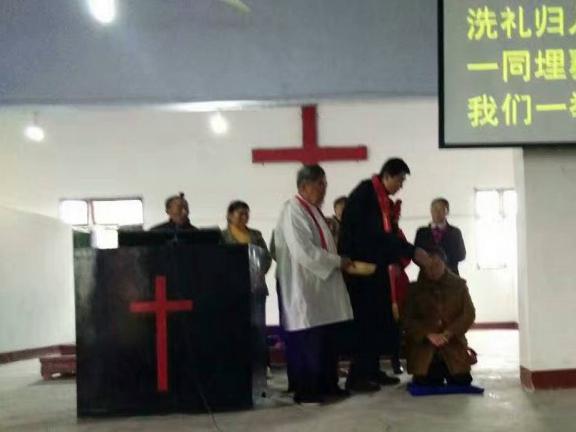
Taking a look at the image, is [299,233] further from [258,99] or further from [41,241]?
[41,241]

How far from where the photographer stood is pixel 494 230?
942 centimetres

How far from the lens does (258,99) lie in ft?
15.9

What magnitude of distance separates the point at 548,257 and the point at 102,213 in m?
6.92

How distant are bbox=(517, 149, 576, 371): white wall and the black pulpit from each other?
1.56 metres

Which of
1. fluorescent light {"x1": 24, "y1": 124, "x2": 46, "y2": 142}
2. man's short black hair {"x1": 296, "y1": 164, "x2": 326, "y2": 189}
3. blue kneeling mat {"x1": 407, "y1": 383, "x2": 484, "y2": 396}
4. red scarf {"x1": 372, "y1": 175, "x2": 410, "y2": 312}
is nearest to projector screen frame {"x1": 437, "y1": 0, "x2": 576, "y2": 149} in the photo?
red scarf {"x1": 372, "y1": 175, "x2": 410, "y2": 312}

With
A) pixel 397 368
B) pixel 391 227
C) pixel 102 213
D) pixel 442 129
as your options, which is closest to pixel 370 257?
pixel 391 227

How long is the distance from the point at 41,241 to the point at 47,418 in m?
4.61

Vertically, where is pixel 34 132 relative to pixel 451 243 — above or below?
above

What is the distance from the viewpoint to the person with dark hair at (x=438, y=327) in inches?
155

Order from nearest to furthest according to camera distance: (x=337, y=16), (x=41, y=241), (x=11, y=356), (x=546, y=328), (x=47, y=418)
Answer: (x=47, y=418) → (x=546, y=328) → (x=337, y=16) → (x=11, y=356) → (x=41, y=241)

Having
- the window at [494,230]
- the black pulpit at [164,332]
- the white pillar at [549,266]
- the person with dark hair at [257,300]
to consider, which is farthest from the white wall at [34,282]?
the window at [494,230]

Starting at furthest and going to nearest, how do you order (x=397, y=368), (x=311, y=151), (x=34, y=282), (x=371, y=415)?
(x=311, y=151)
(x=34, y=282)
(x=397, y=368)
(x=371, y=415)

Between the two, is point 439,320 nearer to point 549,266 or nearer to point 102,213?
point 549,266

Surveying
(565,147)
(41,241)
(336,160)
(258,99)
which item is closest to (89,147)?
(41,241)
